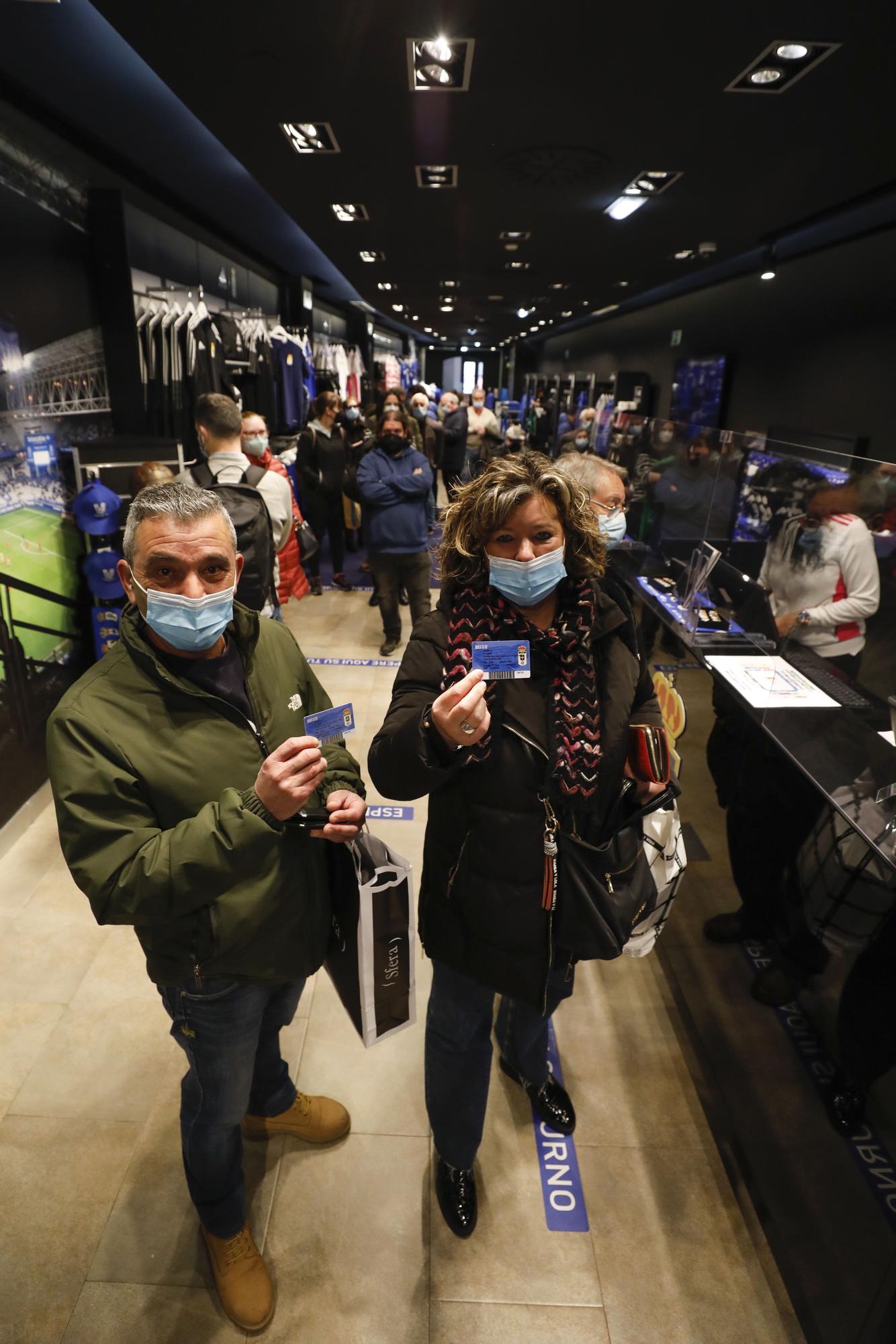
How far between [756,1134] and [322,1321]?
4.01 feet

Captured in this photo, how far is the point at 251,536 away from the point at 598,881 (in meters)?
2.12

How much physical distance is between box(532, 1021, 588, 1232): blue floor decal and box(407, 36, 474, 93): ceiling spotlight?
4160 mm

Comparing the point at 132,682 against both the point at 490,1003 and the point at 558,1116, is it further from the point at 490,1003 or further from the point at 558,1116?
the point at 558,1116

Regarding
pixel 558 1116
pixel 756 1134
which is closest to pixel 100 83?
pixel 558 1116

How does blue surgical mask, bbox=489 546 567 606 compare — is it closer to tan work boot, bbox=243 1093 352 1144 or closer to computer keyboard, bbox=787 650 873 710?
computer keyboard, bbox=787 650 873 710

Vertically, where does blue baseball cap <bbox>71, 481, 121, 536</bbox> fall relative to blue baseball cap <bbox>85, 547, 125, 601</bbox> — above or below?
above

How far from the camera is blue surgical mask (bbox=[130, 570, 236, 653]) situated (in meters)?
1.28

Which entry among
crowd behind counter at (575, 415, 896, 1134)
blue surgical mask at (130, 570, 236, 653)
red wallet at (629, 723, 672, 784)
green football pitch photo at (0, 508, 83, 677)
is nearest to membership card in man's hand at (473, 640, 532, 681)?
red wallet at (629, 723, 672, 784)

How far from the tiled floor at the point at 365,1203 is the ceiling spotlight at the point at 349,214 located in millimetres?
6005

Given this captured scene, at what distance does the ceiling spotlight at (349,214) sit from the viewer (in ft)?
19.3

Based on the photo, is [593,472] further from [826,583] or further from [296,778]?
[296,778]

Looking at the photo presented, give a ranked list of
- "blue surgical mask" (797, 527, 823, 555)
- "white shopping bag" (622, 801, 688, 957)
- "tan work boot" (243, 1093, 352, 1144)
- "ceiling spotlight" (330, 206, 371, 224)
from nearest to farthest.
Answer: "white shopping bag" (622, 801, 688, 957)
"tan work boot" (243, 1093, 352, 1144)
"blue surgical mask" (797, 527, 823, 555)
"ceiling spotlight" (330, 206, 371, 224)

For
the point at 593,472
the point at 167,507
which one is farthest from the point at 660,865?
the point at 593,472

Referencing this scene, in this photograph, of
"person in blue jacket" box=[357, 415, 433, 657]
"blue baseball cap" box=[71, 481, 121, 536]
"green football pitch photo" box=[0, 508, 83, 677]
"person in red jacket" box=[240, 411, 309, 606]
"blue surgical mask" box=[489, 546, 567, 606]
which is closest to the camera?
"blue surgical mask" box=[489, 546, 567, 606]
